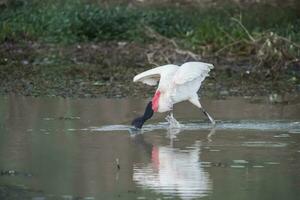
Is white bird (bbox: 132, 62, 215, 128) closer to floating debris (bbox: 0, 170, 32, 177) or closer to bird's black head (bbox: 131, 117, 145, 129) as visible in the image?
bird's black head (bbox: 131, 117, 145, 129)

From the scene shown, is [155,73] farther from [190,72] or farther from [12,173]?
[12,173]

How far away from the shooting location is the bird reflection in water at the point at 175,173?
10086 millimetres

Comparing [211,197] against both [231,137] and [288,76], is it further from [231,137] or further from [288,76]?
[288,76]

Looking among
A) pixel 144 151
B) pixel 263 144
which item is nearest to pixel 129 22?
pixel 263 144

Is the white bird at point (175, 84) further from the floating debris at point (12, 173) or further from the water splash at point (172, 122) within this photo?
the floating debris at point (12, 173)

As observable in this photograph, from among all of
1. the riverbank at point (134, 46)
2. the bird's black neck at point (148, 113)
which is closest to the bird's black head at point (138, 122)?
the bird's black neck at point (148, 113)

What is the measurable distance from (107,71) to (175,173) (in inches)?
391

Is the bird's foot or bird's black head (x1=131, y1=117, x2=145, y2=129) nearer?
bird's black head (x1=131, y1=117, x2=145, y2=129)

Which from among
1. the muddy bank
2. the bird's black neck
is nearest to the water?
the bird's black neck

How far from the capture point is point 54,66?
21.3 m

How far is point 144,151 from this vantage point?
1255cm

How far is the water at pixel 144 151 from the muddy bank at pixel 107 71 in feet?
4.22

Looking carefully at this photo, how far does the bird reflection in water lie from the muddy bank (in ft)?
18.9

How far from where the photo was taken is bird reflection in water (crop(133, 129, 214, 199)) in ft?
33.1
